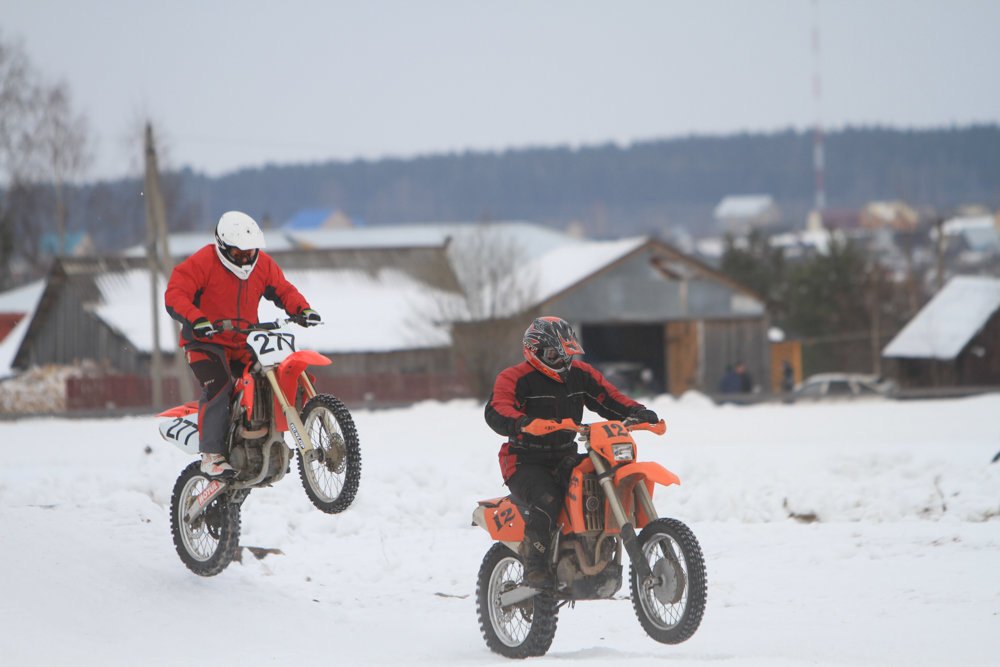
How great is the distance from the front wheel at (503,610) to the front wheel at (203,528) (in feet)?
5.93

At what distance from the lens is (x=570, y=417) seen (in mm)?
7719

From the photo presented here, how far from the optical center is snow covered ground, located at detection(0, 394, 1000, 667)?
26.0 ft

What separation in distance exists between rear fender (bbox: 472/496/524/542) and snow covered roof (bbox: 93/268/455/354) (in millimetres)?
23706

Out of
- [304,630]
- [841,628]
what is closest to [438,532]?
[304,630]

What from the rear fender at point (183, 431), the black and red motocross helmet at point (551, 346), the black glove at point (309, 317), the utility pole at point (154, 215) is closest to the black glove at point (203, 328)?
the black glove at point (309, 317)

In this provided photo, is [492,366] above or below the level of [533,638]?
above

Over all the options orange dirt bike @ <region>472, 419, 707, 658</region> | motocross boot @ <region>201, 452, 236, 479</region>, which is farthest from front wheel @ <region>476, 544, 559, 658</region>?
motocross boot @ <region>201, 452, 236, 479</region>

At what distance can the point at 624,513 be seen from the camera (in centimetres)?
720

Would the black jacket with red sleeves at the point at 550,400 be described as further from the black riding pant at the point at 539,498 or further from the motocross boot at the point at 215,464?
the motocross boot at the point at 215,464

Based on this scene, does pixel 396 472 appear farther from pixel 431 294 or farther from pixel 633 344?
pixel 633 344

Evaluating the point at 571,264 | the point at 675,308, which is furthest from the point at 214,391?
the point at 571,264

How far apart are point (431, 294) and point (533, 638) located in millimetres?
25076

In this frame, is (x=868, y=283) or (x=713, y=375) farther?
(x=868, y=283)

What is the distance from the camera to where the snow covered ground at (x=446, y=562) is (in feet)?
26.0
